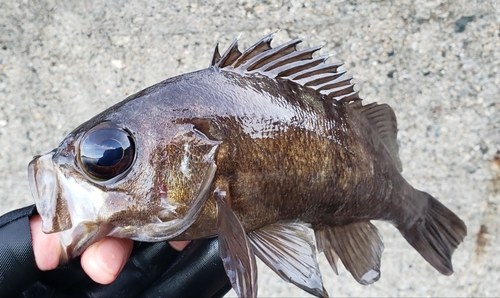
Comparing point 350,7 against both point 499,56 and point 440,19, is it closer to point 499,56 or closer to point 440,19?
point 440,19

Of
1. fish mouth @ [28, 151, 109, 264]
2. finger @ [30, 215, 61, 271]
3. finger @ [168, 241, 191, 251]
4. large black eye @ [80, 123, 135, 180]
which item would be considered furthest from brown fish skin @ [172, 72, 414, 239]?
finger @ [168, 241, 191, 251]

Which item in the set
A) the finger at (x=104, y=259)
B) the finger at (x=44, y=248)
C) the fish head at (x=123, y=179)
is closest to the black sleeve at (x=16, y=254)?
the finger at (x=44, y=248)

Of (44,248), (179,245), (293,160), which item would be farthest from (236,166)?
(179,245)

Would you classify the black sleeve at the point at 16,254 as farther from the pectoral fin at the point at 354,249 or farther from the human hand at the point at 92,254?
the pectoral fin at the point at 354,249

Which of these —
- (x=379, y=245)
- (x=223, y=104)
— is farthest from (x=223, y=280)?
(x=223, y=104)

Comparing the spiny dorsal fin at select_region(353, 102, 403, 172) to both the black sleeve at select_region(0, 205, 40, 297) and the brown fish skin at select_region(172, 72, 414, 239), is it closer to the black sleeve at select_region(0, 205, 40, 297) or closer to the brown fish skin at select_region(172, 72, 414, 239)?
the brown fish skin at select_region(172, 72, 414, 239)
